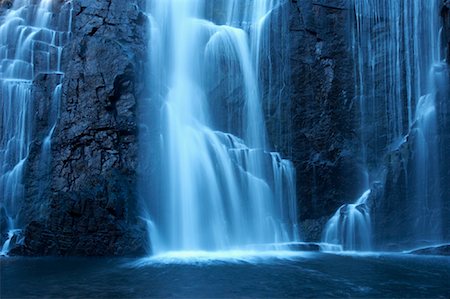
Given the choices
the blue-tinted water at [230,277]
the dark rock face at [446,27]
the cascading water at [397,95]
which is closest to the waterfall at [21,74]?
the blue-tinted water at [230,277]

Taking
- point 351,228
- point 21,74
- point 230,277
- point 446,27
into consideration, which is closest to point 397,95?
point 446,27

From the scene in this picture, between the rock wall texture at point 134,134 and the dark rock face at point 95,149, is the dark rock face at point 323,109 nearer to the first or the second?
the rock wall texture at point 134,134

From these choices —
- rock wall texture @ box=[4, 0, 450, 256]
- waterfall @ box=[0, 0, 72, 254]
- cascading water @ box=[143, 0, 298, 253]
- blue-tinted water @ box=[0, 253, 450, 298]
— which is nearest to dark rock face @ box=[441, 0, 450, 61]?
rock wall texture @ box=[4, 0, 450, 256]

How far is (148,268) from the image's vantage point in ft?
55.7

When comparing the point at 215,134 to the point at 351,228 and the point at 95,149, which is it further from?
the point at 351,228

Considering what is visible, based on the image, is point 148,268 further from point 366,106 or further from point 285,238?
point 366,106

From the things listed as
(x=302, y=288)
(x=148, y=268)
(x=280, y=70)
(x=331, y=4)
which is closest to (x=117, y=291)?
(x=148, y=268)

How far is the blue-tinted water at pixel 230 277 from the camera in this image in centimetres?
1308

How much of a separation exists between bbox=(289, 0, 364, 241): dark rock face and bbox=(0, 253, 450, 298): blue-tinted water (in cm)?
543

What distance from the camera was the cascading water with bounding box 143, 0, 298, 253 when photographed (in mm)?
22438

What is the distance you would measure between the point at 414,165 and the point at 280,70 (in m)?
8.81

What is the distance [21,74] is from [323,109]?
1703 centimetres

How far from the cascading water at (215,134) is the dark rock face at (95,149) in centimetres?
134

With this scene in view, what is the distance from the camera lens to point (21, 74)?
27.8 meters
